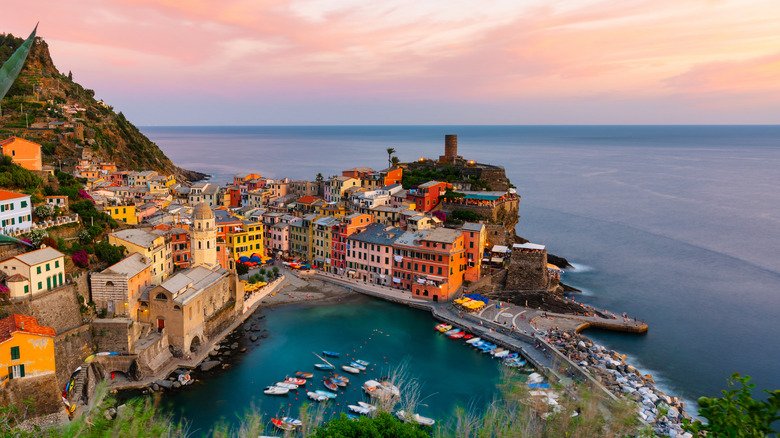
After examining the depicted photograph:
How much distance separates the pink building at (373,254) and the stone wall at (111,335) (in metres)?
23.9

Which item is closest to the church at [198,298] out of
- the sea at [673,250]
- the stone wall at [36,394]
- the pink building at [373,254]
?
the stone wall at [36,394]

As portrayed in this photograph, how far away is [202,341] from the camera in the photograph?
36.2 metres

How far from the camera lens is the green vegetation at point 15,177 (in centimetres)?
3603

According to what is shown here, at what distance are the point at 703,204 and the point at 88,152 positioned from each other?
333 ft

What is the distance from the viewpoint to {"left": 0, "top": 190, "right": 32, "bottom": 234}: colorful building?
31750 millimetres

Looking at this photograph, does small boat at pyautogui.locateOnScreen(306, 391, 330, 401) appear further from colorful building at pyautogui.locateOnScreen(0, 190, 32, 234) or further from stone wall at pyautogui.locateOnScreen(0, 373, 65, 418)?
colorful building at pyautogui.locateOnScreen(0, 190, 32, 234)

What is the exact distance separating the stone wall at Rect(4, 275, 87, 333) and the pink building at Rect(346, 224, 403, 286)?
82.4ft

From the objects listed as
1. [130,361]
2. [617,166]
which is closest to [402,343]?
→ [130,361]

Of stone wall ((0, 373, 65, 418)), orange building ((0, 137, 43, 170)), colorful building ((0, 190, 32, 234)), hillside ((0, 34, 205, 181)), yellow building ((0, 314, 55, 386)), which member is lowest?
stone wall ((0, 373, 65, 418))

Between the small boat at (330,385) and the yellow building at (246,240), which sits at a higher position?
the yellow building at (246,240)

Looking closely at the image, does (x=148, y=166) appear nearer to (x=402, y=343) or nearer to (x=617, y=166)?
(x=402, y=343)

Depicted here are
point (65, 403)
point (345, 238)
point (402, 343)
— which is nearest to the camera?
point (65, 403)

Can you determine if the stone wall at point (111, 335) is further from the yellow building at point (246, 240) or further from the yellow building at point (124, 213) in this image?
the yellow building at point (246, 240)

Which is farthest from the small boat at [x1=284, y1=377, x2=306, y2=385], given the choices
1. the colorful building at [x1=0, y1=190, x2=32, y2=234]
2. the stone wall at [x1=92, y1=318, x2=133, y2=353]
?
the colorful building at [x1=0, y1=190, x2=32, y2=234]
